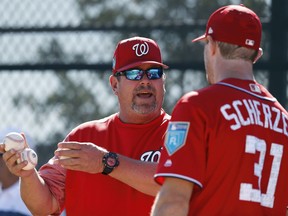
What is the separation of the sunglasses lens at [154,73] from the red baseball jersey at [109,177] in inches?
8.3

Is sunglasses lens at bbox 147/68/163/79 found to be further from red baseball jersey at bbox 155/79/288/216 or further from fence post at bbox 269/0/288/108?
fence post at bbox 269/0/288/108

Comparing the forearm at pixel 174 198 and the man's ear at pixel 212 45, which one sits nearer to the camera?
the forearm at pixel 174 198

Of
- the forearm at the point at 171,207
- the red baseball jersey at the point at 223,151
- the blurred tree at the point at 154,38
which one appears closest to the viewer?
the forearm at the point at 171,207

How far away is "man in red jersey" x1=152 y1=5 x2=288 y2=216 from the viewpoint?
4016 mm

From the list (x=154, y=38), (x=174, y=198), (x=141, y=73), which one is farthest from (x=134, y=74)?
(x=154, y=38)

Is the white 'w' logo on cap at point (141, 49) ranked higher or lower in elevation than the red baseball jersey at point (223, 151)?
higher

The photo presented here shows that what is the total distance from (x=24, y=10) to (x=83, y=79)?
2.34 ft

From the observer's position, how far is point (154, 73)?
5.48 metres

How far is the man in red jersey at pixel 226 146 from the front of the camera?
4016mm

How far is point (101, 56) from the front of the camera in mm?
7613

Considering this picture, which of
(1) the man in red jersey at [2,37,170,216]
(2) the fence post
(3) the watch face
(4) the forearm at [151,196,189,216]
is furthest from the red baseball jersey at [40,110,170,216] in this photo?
(2) the fence post

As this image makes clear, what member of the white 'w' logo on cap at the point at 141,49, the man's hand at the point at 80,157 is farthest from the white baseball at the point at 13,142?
the white 'w' logo on cap at the point at 141,49

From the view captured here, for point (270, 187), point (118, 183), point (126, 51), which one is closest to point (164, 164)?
point (270, 187)

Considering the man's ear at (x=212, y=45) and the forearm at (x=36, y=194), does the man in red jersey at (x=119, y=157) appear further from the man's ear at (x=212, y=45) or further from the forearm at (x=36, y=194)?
the man's ear at (x=212, y=45)
